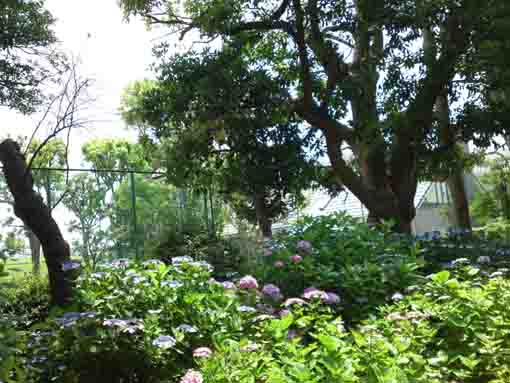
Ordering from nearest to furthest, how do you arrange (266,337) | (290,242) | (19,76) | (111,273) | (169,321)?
(266,337) → (169,321) → (111,273) → (290,242) → (19,76)

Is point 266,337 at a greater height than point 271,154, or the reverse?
point 271,154

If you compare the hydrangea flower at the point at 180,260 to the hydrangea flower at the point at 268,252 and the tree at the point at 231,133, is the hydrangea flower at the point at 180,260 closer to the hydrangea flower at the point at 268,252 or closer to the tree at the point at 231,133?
the hydrangea flower at the point at 268,252

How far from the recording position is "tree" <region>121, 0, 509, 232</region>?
7.70 m

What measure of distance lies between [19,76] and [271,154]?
4009 mm

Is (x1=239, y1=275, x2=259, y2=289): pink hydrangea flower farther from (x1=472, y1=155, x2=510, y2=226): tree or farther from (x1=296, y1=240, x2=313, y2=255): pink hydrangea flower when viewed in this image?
(x1=472, y1=155, x2=510, y2=226): tree

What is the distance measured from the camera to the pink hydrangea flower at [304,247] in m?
4.62

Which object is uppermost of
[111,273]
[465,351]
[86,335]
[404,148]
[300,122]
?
[300,122]

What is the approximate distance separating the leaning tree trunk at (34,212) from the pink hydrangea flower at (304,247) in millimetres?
2621

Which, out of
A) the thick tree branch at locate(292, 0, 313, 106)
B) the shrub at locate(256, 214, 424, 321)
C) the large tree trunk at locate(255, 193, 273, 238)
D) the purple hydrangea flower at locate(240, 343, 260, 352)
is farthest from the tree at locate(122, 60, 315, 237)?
the purple hydrangea flower at locate(240, 343, 260, 352)

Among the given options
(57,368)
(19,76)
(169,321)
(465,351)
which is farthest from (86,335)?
(19,76)

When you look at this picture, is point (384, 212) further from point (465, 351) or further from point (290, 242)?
point (465, 351)

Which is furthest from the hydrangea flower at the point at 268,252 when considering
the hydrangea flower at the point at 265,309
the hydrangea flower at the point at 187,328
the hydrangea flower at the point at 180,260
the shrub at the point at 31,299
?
the shrub at the point at 31,299

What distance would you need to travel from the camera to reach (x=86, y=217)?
10.1 metres

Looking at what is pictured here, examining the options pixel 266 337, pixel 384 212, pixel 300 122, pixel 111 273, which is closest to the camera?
pixel 266 337
